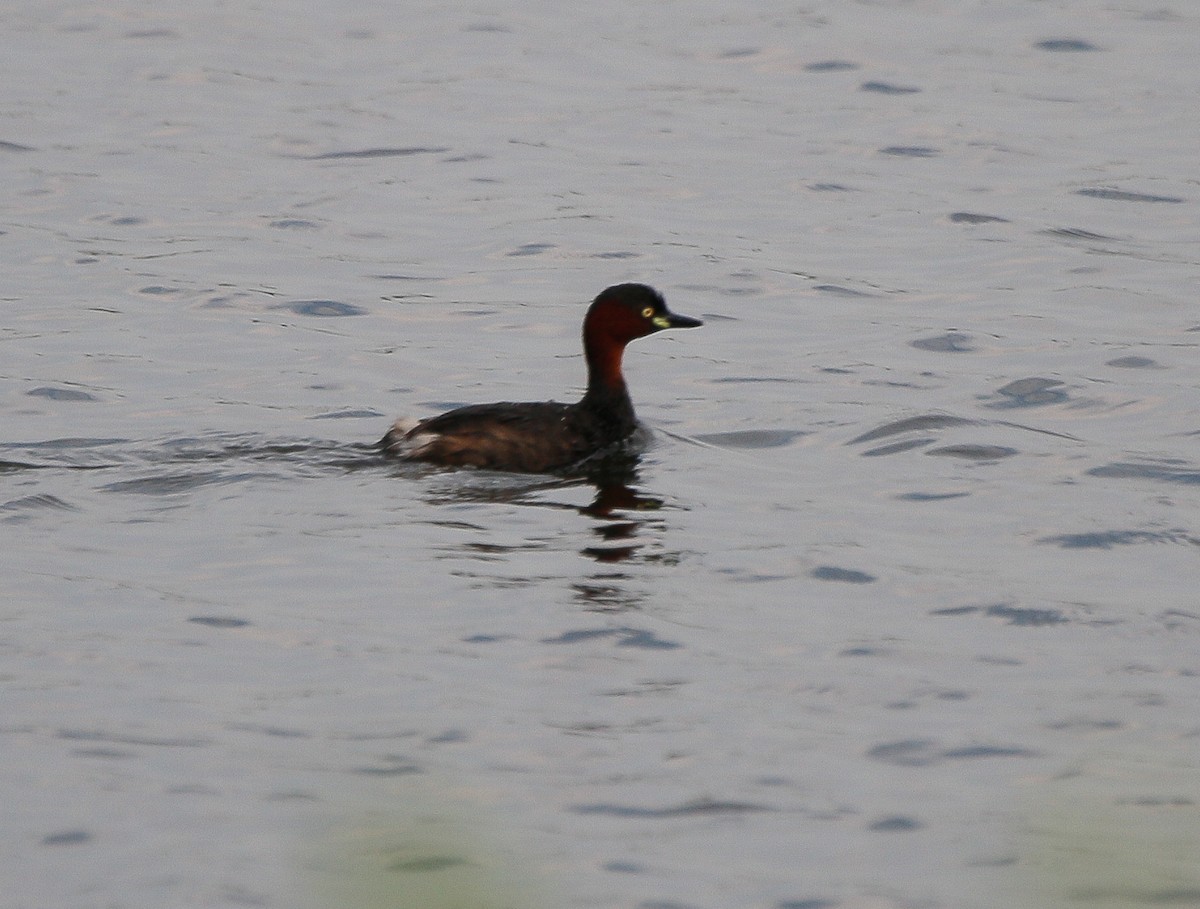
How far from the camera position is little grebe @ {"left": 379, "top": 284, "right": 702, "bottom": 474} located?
34.3 feet

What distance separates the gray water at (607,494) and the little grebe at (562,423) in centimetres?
26

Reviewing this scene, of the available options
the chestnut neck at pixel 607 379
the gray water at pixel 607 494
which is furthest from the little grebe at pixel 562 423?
the gray water at pixel 607 494

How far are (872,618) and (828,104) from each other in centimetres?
1405

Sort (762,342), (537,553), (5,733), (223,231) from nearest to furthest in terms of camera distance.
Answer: (5,733) → (537,553) → (762,342) → (223,231)

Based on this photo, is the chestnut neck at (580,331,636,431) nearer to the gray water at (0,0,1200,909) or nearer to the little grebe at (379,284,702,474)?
the little grebe at (379,284,702,474)

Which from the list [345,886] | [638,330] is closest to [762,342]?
[638,330]

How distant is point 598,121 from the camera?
2072 centimetres

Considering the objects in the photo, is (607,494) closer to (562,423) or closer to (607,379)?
(562,423)

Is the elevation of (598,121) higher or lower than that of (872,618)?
higher

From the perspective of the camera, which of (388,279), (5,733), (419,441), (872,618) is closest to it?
(5,733)

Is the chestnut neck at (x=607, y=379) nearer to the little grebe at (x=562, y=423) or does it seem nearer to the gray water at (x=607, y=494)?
the little grebe at (x=562, y=423)

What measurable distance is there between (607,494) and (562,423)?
0.71m

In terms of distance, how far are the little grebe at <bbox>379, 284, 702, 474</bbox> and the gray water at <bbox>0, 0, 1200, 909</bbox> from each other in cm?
26

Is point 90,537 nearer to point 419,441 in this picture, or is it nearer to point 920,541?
point 419,441
